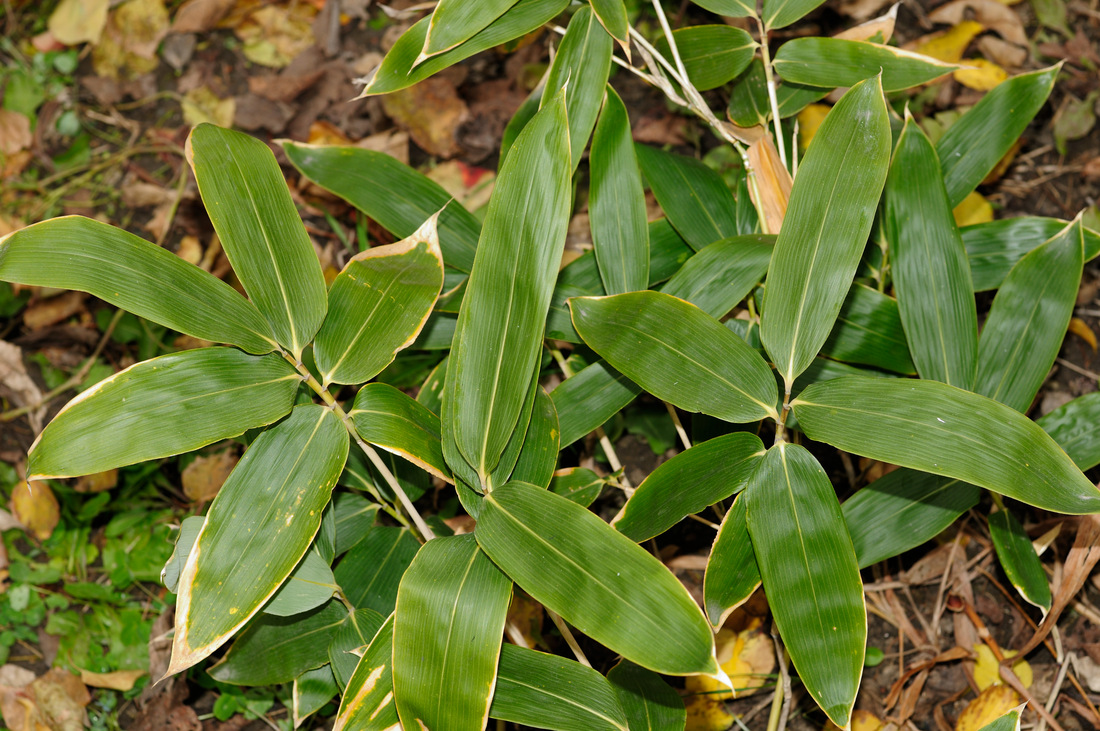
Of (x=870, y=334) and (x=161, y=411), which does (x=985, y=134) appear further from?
(x=161, y=411)

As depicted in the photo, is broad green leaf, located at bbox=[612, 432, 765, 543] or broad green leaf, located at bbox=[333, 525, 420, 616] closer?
broad green leaf, located at bbox=[612, 432, 765, 543]

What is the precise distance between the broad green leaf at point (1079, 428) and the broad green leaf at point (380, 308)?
2.81ft

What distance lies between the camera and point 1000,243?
4.40ft

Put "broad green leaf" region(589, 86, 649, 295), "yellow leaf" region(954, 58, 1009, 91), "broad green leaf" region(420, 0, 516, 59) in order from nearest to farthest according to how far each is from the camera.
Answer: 1. "broad green leaf" region(420, 0, 516, 59)
2. "broad green leaf" region(589, 86, 649, 295)
3. "yellow leaf" region(954, 58, 1009, 91)

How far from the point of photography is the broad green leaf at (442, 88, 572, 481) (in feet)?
3.13

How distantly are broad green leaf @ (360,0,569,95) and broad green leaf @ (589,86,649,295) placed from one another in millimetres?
176

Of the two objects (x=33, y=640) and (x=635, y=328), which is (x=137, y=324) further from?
(x=635, y=328)

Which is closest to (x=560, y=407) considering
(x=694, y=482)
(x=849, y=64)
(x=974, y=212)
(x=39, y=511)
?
(x=694, y=482)

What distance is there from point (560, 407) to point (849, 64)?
26.7 inches

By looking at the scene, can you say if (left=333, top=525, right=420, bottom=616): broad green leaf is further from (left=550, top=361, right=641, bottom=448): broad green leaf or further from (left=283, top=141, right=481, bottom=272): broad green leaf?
(left=283, top=141, right=481, bottom=272): broad green leaf

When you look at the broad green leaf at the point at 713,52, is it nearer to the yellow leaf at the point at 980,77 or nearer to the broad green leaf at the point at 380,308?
the broad green leaf at the point at 380,308

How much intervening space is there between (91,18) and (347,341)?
154 cm

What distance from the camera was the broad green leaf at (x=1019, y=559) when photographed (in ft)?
3.94

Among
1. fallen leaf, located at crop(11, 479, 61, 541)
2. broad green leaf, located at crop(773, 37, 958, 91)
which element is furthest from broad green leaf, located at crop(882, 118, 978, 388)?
fallen leaf, located at crop(11, 479, 61, 541)
